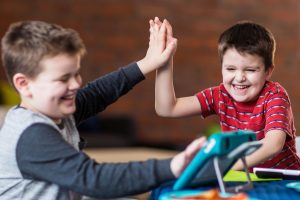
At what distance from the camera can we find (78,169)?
121 centimetres

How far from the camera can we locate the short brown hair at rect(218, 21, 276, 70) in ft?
5.30

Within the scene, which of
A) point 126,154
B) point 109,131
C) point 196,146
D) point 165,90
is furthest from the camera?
point 109,131

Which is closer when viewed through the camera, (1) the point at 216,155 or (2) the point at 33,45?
(1) the point at 216,155

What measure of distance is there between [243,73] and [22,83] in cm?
61

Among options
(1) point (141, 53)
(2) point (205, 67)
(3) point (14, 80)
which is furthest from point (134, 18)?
(3) point (14, 80)

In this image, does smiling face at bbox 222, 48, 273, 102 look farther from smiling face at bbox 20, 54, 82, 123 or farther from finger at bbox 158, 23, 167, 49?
smiling face at bbox 20, 54, 82, 123

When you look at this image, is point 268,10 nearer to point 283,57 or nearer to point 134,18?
→ point 283,57

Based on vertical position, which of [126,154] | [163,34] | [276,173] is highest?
[163,34]

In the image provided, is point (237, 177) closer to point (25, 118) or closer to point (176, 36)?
point (25, 118)

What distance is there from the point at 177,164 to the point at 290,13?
506 cm

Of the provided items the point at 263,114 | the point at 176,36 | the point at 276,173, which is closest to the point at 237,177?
the point at 276,173

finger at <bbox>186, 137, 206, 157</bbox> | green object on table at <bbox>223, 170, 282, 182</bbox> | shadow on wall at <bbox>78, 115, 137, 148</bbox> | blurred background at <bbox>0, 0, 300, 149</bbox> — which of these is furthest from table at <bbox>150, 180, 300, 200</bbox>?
blurred background at <bbox>0, 0, 300, 149</bbox>

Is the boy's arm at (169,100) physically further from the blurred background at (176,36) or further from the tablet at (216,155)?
the blurred background at (176,36)

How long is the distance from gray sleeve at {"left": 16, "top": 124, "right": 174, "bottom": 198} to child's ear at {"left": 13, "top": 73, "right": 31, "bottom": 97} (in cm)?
9
